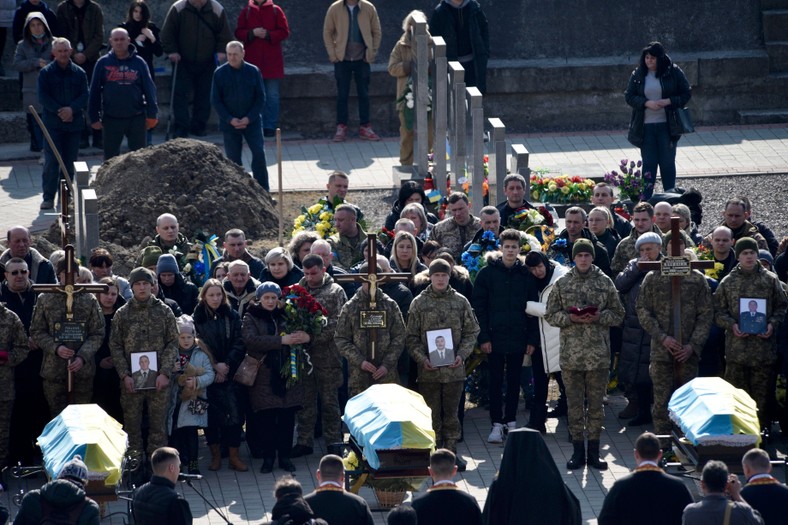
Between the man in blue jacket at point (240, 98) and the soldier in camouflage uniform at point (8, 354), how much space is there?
24.5ft

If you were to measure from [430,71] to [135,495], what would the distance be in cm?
1080

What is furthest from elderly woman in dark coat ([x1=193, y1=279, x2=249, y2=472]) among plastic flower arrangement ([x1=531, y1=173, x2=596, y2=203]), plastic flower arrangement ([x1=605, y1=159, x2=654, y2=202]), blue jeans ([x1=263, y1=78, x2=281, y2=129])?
blue jeans ([x1=263, y1=78, x2=281, y2=129])

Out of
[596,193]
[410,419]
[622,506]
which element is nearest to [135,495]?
[410,419]

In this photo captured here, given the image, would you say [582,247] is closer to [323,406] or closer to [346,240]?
[323,406]

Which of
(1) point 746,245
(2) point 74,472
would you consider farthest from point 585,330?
(2) point 74,472

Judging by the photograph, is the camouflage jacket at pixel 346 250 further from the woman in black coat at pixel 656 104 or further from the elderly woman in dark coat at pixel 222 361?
the woman in black coat at pixel 656 104

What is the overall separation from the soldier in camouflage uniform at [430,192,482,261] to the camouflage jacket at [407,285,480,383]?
6.95 ft

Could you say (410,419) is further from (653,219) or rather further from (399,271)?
(653,219)

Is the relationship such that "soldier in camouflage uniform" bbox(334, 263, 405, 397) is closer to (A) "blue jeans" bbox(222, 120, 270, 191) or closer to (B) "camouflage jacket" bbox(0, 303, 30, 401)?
(B) "camouflage jacket" bbox(0, 303, 30, 401)

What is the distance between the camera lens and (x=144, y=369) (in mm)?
15078

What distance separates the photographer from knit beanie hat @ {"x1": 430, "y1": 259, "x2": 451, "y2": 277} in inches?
610

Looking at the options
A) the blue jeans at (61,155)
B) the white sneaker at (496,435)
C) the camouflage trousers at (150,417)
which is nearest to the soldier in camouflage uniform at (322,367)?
the camouflage trousers at (150,417)

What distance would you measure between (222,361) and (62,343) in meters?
1.32

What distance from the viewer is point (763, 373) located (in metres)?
15.8
